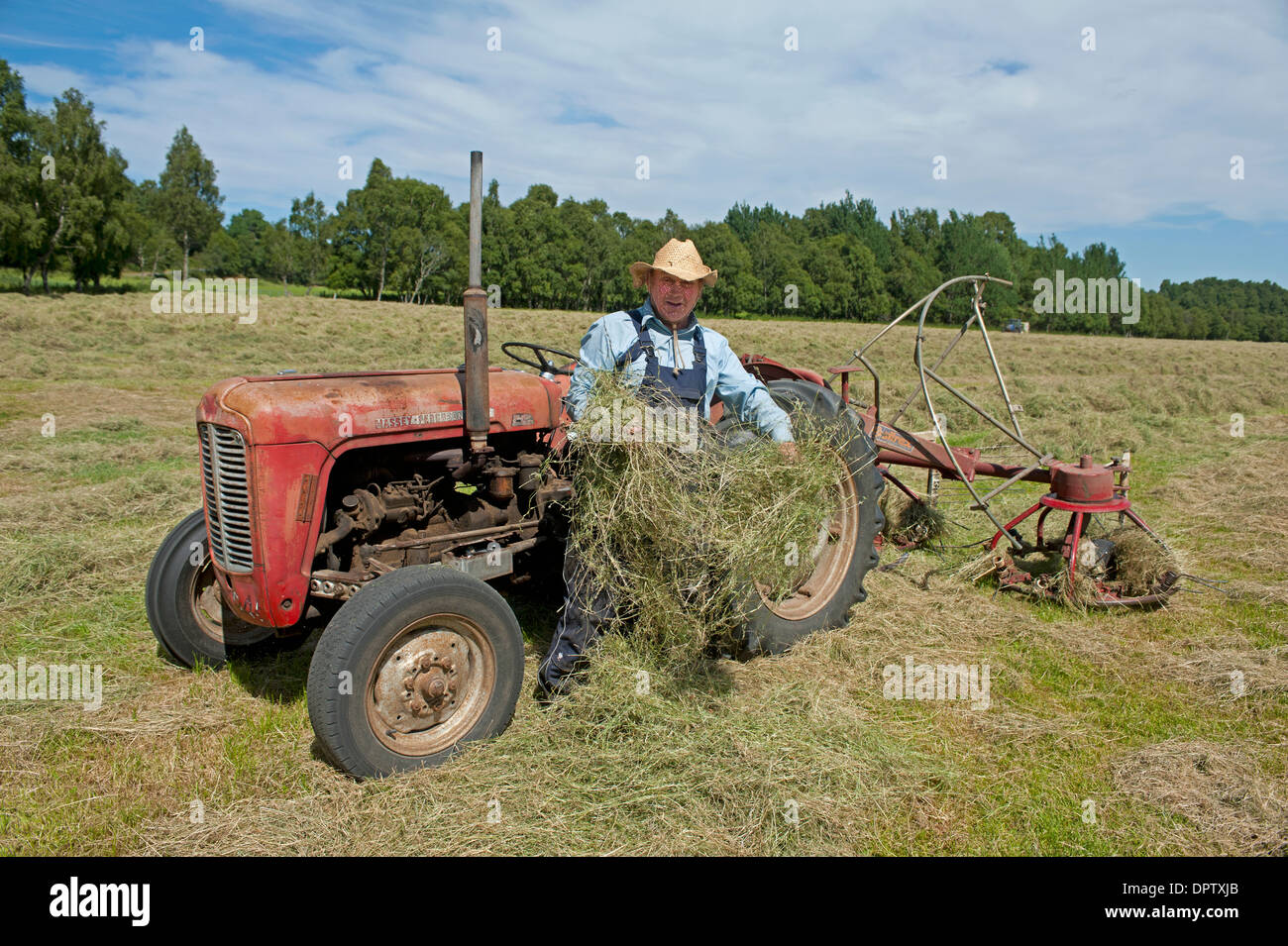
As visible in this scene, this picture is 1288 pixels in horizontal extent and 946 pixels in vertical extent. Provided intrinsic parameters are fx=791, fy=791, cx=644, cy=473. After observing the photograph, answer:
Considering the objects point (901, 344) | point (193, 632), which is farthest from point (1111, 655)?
point (901, 344)

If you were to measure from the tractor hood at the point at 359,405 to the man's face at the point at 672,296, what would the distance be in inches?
28.0

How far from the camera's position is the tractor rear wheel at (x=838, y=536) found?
423cm

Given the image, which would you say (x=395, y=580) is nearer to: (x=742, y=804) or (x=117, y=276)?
(x=742, y=804)

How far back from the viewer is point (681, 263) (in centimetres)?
390

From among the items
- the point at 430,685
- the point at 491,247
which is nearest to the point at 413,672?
the point at 430,685

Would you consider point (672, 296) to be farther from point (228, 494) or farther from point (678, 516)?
point (228, 494)

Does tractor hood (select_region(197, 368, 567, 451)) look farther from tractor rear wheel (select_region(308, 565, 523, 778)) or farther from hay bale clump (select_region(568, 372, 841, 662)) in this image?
tractor rear wheel (select_region(308, 565, 523, 778))

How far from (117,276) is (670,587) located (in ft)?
167

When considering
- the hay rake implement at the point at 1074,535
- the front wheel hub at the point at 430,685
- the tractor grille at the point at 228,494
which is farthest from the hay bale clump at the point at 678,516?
the hay rake implement at the point at 1074,535

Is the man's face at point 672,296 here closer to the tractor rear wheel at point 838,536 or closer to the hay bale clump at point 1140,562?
the tractor rear wheel at point 838,536

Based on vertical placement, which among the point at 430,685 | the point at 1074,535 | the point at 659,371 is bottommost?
the point at 430,685

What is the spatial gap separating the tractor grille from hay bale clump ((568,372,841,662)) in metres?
1.29

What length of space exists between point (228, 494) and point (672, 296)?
2130 millimetres

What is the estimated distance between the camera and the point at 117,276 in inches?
1714
